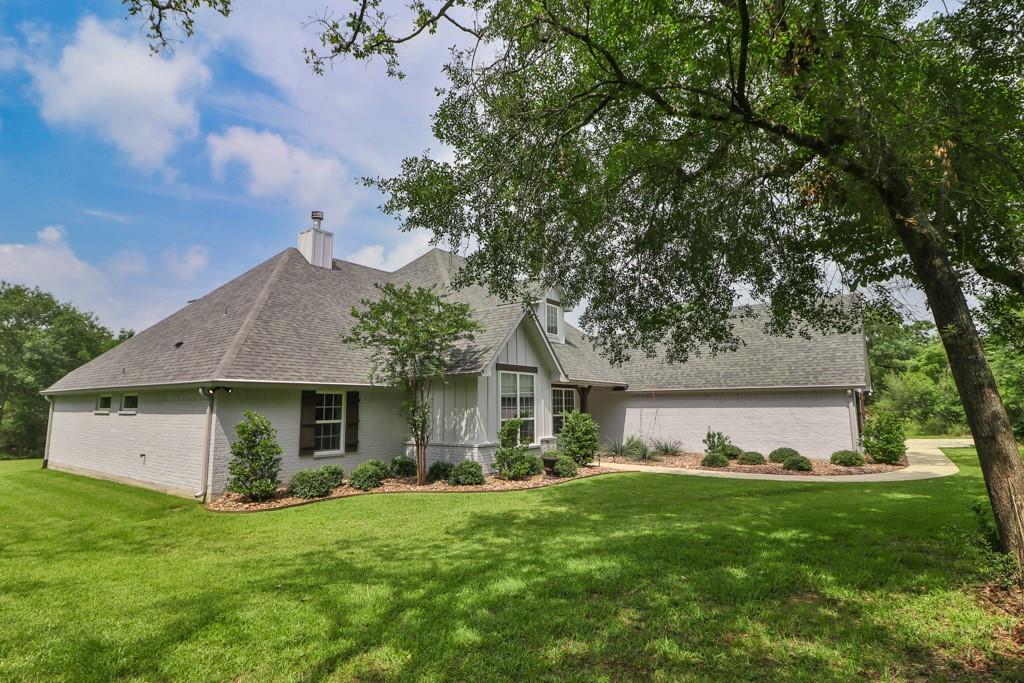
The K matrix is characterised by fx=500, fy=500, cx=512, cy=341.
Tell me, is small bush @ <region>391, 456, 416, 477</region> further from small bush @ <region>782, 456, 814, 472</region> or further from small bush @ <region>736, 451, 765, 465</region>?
small bush @ <region>782, 456, 814, 472</region>

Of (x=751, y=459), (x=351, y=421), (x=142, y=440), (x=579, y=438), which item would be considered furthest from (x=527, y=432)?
(x=142, y=440)

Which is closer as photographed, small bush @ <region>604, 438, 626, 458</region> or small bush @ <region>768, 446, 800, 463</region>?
small bush @ <region>768, 446, 800, 463</region>

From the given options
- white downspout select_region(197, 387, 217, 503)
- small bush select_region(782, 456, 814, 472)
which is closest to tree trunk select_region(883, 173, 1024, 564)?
small bush select_region(782, 456, 814, 472)

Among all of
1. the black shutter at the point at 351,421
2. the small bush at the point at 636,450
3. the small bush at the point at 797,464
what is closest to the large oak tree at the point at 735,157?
the black shutter at the point at 351,421

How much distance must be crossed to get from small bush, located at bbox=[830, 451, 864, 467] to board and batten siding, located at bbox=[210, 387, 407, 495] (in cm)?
1423

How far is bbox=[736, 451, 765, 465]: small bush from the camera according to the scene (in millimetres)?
17422

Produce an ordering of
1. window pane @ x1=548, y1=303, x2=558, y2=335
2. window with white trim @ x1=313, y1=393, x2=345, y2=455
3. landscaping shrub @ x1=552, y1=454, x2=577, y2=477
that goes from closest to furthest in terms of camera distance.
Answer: window with white trim @ x1=313, y1=393, x2=345, y2=455, landscaping shrub @ x1=552, y1=454, x2=577, y2=477, window pane @ x1=548, y1=303, x2=558, y2=335

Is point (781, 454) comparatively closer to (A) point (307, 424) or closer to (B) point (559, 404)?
(B) point (559, 404)

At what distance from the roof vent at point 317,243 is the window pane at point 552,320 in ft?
28.0

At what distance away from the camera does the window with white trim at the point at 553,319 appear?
19.8m

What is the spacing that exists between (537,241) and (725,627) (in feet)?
18.5

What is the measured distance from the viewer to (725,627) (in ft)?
14.7

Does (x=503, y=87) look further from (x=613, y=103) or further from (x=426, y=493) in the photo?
(x=426, y=493)

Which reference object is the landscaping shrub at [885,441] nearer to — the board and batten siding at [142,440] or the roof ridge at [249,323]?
the roof ridge at [249,323]
